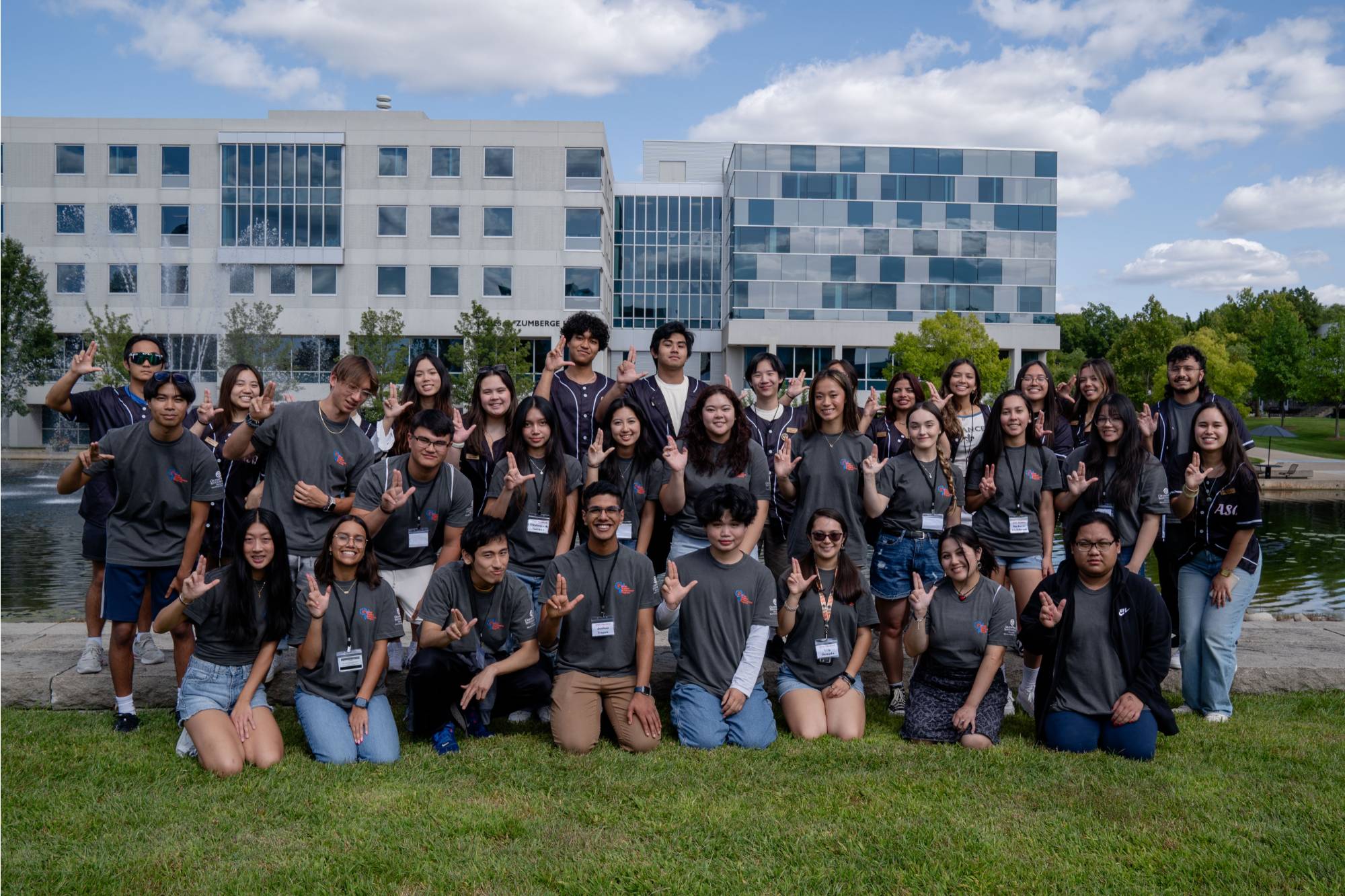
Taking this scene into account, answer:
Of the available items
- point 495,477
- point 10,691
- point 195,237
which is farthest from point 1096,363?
point 195,237

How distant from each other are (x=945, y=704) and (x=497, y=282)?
3836cm

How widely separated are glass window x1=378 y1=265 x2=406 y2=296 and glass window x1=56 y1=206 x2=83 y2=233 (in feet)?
43.2

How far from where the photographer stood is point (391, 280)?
42.0 m

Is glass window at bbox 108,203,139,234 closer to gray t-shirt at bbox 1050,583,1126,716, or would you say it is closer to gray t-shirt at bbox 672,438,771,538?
gray t-shirt at bbox 672,438,771,538

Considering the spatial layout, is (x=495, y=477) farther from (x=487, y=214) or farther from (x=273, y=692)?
(x=487, y=214)

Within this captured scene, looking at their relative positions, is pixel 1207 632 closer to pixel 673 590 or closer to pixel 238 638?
pixel 673 590

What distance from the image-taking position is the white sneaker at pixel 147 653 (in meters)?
6.59

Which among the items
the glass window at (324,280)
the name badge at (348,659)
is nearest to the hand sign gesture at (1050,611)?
the name badge at (348,659)

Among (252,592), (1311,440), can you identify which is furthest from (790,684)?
(1311,440)

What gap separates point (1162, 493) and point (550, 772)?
4218 millimetres

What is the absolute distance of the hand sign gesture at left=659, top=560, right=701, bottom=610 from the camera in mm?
5637

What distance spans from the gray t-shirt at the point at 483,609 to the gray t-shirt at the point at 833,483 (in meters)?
1.86

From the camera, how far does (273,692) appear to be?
634cm

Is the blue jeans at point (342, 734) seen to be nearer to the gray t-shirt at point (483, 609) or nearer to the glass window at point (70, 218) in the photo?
the gray t-shirt at point (483, 609)
